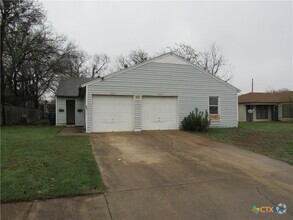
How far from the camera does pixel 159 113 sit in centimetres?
1388

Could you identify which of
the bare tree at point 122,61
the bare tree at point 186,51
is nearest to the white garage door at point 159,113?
the bare tree at point 186,51

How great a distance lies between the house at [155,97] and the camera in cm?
1283

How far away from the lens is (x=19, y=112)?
2206 cm

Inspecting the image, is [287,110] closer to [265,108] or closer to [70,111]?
[265,108]

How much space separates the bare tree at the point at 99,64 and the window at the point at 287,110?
92.3ft

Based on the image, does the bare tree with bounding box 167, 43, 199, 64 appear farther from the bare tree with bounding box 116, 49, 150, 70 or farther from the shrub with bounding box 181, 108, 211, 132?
the shrub with bounding box 181, 108, 211, 132

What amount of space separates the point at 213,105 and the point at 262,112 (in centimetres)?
1442

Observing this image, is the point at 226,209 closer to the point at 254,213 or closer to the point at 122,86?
the point at 254,213

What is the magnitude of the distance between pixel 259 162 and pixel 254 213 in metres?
3.44

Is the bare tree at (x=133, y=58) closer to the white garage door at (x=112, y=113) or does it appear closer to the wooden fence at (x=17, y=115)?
the wooden fence at (x=17, y=115)

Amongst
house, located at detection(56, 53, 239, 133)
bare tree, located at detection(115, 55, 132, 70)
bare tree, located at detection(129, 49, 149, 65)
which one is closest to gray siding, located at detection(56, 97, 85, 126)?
house, located at detection(56, 53, 239, 133)

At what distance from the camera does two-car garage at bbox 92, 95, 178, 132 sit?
42.1 feet

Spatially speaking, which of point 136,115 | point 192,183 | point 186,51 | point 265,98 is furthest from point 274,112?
point 192,183

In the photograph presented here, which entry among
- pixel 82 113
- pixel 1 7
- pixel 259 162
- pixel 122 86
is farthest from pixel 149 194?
pixel 1 7
